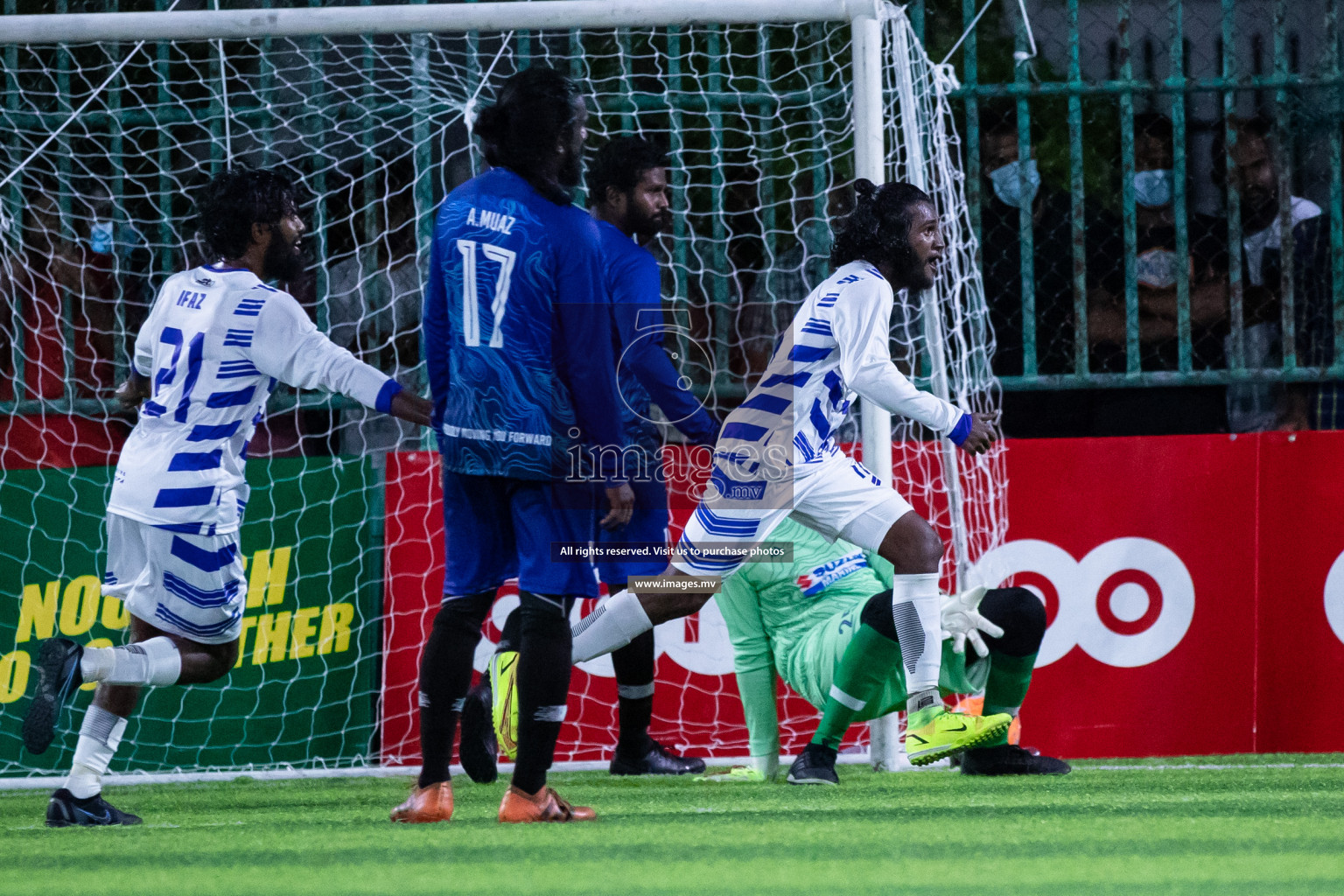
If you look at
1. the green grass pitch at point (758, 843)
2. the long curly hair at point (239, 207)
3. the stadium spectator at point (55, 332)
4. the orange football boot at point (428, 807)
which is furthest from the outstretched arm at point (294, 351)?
the stadium spectator at point (55, 332)

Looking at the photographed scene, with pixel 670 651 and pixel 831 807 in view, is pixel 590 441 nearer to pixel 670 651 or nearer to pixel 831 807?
pixel 831 807

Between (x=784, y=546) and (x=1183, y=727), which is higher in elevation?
(x=784, y=546)

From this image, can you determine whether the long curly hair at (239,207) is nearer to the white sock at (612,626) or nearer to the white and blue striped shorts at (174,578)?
the white and blue striped shorts at (174,578)

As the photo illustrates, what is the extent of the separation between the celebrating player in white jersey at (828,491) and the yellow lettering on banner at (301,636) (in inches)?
59.7

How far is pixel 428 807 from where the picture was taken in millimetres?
3438

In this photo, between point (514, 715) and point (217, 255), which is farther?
point (217, 255)

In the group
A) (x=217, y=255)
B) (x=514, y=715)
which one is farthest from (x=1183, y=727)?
(x=217, y=255)

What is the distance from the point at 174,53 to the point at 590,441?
347 centimetres

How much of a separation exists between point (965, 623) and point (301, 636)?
90.4 inches

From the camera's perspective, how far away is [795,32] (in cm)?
582

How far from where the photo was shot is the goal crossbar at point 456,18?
4.86 m

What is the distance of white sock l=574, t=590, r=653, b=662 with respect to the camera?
4.08 metres

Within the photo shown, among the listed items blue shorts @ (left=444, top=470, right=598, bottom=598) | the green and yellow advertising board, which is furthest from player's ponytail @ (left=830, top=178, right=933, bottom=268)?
the green and yellow advertising board

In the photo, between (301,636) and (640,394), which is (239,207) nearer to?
(640,394)
